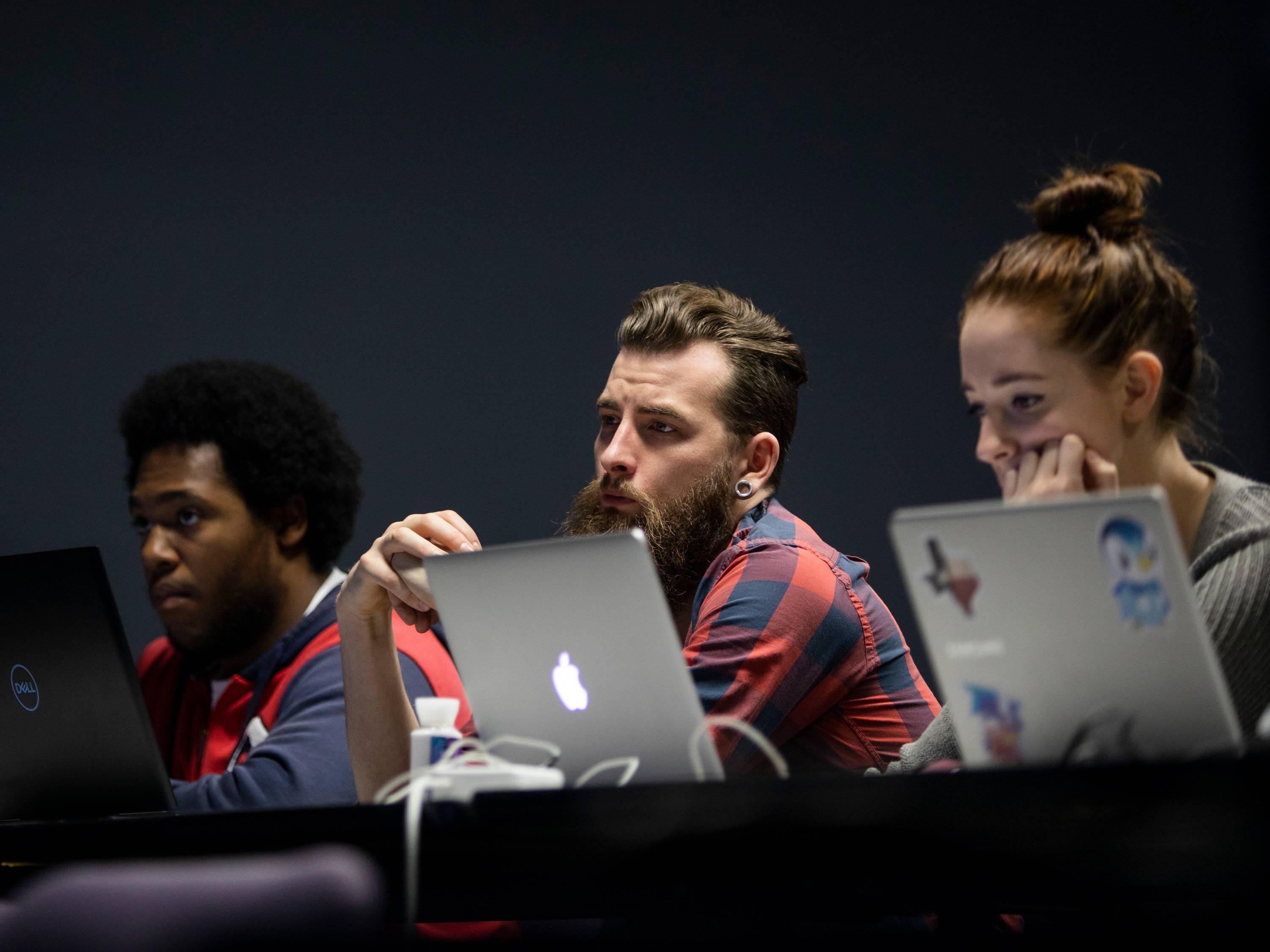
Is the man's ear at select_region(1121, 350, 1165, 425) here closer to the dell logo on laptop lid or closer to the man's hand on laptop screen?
Answer: the man's hand on laptop screen

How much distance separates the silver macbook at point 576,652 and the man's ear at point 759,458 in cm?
101

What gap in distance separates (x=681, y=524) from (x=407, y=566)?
61cm

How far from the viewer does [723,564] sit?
6.28 feet

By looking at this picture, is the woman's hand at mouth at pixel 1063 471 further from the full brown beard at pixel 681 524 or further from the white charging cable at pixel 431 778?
the full brown beard at pixel 681 524

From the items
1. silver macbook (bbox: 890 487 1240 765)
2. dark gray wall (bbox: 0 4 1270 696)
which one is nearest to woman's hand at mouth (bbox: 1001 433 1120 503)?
silver macbook (bbox: 890 487 1240 765)

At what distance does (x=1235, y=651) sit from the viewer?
3.92 ft

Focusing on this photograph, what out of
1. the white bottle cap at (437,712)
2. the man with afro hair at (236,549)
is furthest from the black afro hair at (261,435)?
the white bottle cap at (437,712)

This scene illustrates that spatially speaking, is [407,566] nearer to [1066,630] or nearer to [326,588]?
[1066,630]

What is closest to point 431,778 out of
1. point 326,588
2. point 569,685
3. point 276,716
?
point 569,685

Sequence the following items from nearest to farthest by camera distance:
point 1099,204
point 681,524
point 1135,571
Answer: point 1135,571 → point 1099,204 → point 681,524

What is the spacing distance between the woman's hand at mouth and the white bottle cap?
0.67 meters

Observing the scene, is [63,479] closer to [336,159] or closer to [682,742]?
[336,159]

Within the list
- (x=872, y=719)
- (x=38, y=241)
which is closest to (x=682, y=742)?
(x=872, y=719)

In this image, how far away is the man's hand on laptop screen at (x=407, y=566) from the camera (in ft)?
5.31
